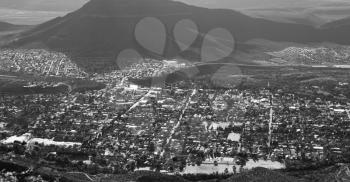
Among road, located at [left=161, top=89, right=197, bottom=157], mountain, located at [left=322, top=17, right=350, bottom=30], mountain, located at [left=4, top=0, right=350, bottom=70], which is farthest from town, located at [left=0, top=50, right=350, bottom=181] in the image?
mountain, located at [left=322, top=17, right=350, bottom=30]

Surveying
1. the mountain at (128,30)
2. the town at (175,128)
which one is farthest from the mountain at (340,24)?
the town at (175,128)

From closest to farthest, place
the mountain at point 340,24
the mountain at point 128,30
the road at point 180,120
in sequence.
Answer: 1. the road at point 180,120
2. the mountain at point 128,30
3. the mountain at point 340,24

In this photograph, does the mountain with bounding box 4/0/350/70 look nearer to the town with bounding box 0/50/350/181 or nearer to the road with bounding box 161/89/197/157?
the town with bounding box 0/50/350/181

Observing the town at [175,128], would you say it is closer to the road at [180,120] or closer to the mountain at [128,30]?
the road at [180,120]

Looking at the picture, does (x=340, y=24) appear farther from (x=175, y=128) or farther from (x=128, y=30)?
(x=175, y=128)

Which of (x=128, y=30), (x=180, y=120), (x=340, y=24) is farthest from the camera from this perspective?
(x=340, y=24)

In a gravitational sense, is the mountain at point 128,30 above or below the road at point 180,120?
above

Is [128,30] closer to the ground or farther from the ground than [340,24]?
closer to the ground

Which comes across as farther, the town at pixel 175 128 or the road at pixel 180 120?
the road at pixel 180 120

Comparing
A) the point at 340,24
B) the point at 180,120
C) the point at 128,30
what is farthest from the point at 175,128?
the point at 340,24

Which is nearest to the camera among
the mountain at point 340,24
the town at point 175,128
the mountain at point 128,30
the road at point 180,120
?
the town at point 175,128
